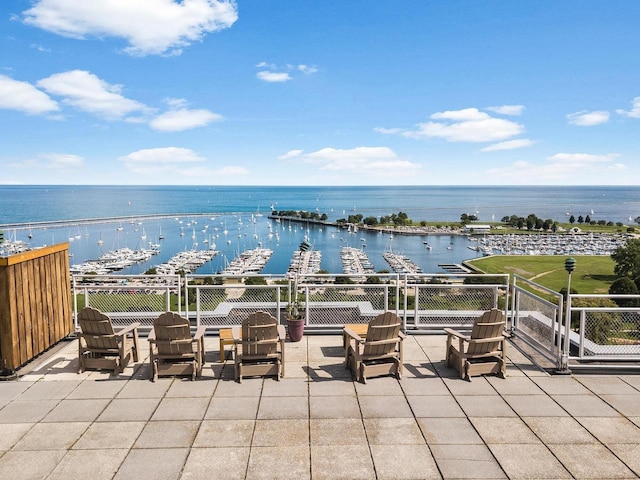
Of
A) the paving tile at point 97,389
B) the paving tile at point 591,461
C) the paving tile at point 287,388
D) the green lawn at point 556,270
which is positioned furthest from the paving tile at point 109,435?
the green lawn at point 556,270

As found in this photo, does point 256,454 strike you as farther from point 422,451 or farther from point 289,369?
point 289,369

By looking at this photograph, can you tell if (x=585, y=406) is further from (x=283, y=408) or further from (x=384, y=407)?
(x=283, y=408)

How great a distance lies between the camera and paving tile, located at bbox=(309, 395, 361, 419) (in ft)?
16.9

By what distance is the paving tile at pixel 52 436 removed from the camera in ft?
14.7

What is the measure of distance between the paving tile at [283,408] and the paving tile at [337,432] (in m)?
0.26

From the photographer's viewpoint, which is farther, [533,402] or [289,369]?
[289,369]

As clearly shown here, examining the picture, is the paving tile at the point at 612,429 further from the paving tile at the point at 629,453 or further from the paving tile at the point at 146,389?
the paving tile at the point at 146,389

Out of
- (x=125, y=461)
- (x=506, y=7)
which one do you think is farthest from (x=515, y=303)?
(x=506, y=7)

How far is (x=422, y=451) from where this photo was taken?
14.4 ft

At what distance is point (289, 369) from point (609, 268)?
74.6 meters

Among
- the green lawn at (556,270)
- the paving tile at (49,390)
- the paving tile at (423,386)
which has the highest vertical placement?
the paving tile at (49,390)

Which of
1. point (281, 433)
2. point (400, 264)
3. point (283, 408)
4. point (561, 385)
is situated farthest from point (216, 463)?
point (400, 264)

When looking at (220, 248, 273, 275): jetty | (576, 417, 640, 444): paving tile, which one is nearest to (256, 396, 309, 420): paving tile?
(576, 417, 640, 444): paving tile

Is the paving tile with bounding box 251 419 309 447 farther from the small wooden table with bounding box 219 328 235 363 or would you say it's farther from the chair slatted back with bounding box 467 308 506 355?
the chair slatted back with bounding box 467 308 506 355
